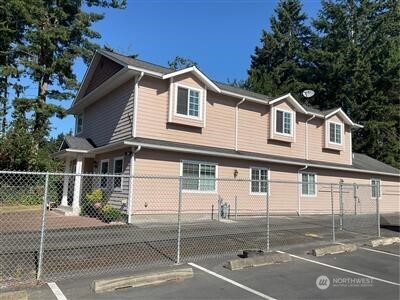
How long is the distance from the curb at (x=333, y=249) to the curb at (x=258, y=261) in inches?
40.9

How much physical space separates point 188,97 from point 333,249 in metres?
9.43

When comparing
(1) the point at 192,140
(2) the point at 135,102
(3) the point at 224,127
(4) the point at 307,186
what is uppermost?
(2) the point at 135,102

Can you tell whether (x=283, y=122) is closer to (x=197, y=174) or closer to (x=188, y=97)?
(x=188, y=97)

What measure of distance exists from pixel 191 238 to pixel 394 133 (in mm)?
32762

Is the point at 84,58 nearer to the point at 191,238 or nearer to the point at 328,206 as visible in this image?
the point at 328,206

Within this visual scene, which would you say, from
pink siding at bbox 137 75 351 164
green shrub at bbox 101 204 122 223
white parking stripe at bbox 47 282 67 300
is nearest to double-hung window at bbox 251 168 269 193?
pink siding at bbox 137 75 351 164

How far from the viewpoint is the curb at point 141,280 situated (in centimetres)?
621

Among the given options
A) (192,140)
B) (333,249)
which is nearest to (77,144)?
(192,140)

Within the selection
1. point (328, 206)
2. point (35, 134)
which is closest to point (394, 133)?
point (328, 206)

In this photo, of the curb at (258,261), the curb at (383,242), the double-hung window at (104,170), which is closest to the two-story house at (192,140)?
the double-hung window at (104,170)

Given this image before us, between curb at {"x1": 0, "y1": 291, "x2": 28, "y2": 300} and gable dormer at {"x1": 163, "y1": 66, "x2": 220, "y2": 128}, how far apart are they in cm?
1140

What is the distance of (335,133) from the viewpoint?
24.0 meters

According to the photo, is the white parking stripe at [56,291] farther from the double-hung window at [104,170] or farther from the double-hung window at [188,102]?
the double-hung window at [104,170]

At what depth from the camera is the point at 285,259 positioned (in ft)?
28.9
